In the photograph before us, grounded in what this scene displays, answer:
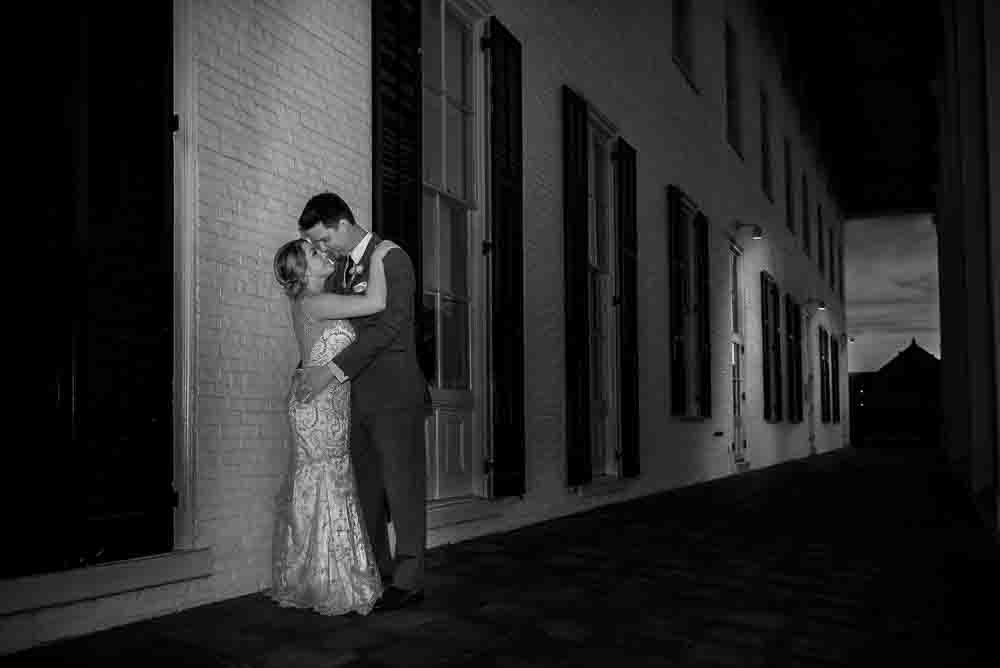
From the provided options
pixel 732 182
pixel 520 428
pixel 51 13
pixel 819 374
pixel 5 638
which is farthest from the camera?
pixel 819 374

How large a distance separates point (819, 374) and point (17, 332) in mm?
22560

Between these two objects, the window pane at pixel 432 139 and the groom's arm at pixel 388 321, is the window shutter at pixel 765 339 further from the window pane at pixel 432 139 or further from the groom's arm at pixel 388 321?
the groom's arm at pixel 388 321

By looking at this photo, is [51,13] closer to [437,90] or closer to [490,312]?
[437,90]

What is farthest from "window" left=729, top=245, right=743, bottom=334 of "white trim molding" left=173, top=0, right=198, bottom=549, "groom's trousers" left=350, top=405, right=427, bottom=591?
"white trim molding" left=173, top=0, right=198, bottom=549

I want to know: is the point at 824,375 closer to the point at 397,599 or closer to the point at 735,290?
the point at 735,290

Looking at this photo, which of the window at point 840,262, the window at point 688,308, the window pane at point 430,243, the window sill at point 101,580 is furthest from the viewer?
the window at point 840,262

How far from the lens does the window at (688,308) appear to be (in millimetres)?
11062

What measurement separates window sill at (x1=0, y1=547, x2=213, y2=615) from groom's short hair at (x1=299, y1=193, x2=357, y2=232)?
4.28ft

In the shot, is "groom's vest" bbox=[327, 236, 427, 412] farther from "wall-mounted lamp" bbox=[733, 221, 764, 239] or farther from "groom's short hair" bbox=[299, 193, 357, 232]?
"wall-mounted lamp" bbox=[733, 221, 764, 239]

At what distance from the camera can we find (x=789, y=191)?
20344mm

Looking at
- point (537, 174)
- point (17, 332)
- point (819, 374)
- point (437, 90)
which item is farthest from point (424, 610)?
point (819, 374)

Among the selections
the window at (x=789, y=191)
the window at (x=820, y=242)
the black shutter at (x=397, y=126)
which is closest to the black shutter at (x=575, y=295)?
the black shutter at (x=397, y=126)

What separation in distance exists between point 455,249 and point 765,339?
35.4 ft

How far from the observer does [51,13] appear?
342cm
